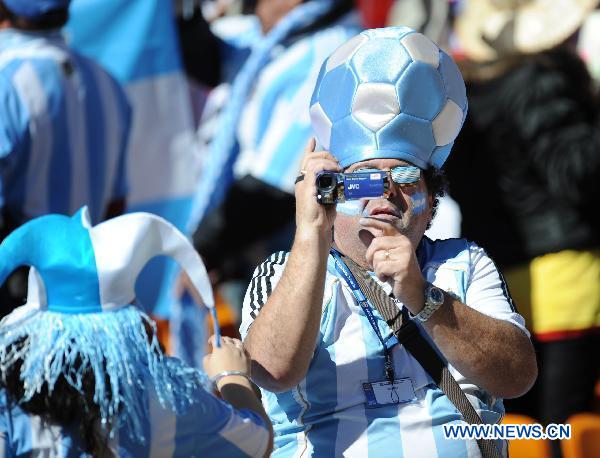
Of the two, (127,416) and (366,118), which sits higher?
(366,118)

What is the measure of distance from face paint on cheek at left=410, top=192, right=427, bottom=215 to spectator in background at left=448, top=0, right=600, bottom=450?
2.01 meters

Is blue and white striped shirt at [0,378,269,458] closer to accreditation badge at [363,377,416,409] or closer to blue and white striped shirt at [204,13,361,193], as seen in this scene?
accreditation badge at [363,377,416,409]

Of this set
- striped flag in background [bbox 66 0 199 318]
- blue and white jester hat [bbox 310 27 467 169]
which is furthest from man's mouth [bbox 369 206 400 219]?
striped flag in background [bbox 66 0 199 318]

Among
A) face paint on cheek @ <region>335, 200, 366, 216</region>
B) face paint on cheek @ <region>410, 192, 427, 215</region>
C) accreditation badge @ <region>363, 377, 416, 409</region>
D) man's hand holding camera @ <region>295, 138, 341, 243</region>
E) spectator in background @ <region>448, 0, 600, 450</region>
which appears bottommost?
spectator in background @ <region>448, 0, 600, 450</region>

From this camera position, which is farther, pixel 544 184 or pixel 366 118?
pixel 544 184

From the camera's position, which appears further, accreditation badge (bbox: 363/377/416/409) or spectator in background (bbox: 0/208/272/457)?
accreditation badge (bbox: 363/377/416/409)

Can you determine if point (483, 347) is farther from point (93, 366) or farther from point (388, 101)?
point (93, 366)

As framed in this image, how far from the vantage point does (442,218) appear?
197 inches

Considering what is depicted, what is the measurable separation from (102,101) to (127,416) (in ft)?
9.22

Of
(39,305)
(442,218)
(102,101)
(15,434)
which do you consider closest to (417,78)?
(39,305)

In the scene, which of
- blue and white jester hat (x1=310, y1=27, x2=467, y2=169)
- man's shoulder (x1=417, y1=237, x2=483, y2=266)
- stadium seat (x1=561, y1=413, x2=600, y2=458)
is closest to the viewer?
blue and white jester hat (x1=310, y1=27, x2=467, y2=169)

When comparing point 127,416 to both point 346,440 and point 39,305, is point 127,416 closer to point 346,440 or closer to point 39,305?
point 39,305

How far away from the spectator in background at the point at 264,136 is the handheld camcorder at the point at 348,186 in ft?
8.12

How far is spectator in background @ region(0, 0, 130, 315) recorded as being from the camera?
188 inches
